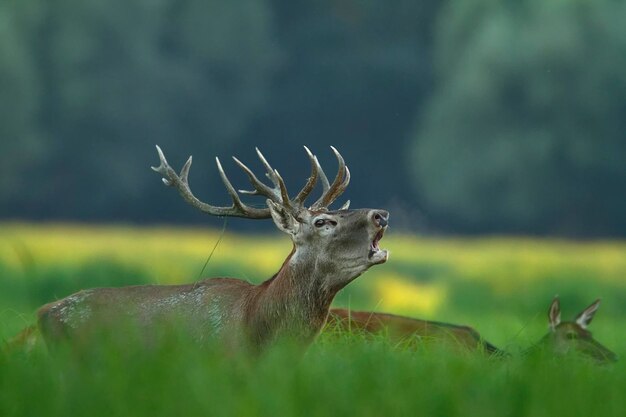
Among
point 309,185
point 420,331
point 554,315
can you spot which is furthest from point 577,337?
point 309,185

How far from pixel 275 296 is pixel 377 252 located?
52 centimetres

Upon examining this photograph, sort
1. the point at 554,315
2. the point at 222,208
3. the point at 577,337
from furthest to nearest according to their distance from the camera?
the point at 554,315, the point at 577,337, the point at 222,208

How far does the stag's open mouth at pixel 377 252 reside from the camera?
5.69 meters

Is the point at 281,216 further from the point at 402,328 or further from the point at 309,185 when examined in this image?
the point at 402,328

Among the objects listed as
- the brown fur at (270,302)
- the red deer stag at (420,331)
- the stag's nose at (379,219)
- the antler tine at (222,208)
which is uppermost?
the stag's nose at (379,219)

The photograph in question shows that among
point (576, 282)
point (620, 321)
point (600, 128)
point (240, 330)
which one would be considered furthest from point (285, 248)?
point (240, 330)

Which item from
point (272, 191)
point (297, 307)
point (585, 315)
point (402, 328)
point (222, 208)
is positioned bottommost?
point (585, 315)

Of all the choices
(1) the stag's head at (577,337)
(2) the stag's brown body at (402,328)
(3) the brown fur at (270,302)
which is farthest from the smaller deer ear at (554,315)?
(3) the brown fur at (270,302)

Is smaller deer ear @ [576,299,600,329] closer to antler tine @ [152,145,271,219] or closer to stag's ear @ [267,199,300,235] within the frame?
antler tine @ [152,145,271,219]

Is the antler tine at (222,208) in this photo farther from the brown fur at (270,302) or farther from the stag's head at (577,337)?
the stag's head at (577,337)

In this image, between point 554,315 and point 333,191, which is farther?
point 554,315

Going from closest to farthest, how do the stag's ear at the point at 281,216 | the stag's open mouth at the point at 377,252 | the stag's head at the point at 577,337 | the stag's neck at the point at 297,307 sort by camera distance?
the stag's open mouth at the point at 377,252, the stag's neck at the point at 297,307, the stag's ear at the point at 281,216, the stag's head at the point at 577,337

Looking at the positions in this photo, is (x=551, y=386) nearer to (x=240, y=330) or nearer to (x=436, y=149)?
(x=240, y=330)

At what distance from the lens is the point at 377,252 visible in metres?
5.71
